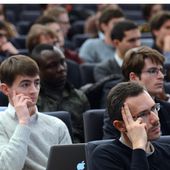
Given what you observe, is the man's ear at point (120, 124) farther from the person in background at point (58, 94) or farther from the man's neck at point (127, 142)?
the person in background at point (58, 94)

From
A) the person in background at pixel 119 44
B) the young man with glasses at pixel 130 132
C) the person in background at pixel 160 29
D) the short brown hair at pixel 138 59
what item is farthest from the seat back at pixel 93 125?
the person in background at pixel 160 29

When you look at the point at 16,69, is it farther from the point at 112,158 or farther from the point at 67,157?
the point at 112,158

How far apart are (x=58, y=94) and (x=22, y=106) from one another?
1.30 meters

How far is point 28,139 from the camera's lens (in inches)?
163

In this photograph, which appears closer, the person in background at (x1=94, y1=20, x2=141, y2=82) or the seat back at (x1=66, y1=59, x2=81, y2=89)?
the person in background at (x1=94, y1=20, x2=141, y2=82)

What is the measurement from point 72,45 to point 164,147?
6.31m

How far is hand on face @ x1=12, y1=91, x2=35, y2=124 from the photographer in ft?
13.7

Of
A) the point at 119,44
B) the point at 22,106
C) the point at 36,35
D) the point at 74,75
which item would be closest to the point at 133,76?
the point at 22,106

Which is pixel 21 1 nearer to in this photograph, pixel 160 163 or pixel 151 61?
pixel 151 61

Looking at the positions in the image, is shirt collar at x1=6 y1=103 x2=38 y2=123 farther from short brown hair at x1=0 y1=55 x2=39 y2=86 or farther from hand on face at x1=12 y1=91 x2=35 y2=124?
short brown hair at x1=0 y1=55 x2=39 y2=86

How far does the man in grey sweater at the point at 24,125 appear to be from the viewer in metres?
4.08

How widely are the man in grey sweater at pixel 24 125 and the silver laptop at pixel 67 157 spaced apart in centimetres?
23

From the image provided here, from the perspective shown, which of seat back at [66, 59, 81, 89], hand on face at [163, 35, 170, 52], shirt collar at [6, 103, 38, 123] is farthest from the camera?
hand on face at [163, 35, 170, 52]

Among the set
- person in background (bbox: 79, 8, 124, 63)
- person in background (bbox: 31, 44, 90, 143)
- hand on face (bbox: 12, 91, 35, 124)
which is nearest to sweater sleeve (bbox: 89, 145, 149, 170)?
hand on face (bbox: 12, 91, 35, 124)
